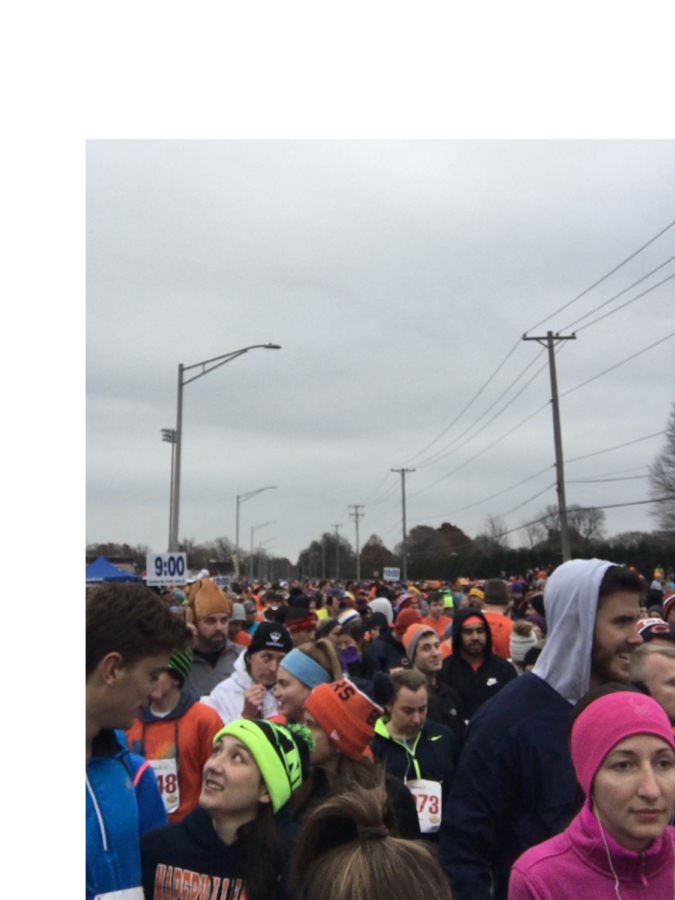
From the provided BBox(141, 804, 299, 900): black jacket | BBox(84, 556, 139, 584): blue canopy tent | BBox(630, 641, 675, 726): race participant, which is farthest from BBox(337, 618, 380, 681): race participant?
BBox(84, 556, 139, 584): blue canopy tent

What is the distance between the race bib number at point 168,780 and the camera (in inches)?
175

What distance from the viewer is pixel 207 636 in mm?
7105

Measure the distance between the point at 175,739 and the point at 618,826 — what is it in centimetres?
263

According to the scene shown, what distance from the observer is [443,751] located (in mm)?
5488

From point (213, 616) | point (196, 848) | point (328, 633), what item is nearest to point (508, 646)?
point (328, 633)

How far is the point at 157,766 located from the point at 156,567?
42.0 ft

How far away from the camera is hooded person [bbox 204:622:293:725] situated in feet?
19.8

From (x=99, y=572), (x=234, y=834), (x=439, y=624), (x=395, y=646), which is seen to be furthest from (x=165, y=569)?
(x=234, y=834)

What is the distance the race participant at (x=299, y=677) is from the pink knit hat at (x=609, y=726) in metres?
2.36

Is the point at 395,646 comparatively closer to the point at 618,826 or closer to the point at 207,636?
the point at 207,636

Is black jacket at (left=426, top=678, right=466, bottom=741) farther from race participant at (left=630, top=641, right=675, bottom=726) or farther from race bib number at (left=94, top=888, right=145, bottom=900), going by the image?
race bib number at (left=94, top=888, right=145, bottom=900)

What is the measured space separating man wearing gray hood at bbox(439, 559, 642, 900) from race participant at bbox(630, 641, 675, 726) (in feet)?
3.74

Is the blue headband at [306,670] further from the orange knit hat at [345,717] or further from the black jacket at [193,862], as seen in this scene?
the black jacket at [193,862]
